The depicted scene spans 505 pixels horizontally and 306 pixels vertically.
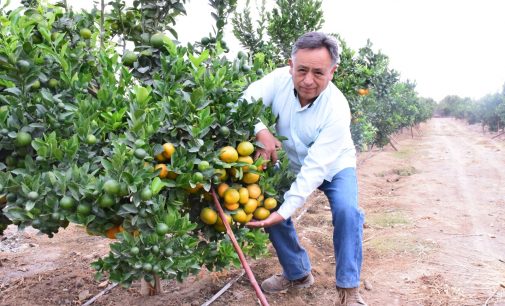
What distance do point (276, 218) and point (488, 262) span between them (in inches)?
139

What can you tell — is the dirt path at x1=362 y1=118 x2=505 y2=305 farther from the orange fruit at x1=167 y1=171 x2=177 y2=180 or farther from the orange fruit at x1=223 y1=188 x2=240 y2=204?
the orange fruit at x1=167 y1=171 x2=177 y2=180

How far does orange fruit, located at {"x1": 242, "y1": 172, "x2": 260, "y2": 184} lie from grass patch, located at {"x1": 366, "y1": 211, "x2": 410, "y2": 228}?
4614 mm

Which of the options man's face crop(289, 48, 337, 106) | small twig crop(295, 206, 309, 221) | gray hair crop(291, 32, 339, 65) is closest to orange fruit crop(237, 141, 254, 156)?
man's face crop(289, 48, 337, 106)

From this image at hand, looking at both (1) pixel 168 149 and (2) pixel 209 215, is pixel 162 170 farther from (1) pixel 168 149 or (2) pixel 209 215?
(2) pixel 209 215

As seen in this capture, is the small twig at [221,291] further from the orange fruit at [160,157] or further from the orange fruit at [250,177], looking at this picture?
the orange fruit at [160,157]

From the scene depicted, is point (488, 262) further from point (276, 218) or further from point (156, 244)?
point (156, 244)

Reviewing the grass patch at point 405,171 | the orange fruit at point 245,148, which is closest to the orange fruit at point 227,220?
the orange fruit at point 245,148

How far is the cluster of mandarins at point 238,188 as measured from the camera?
98.7 inches

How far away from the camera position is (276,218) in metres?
2.79

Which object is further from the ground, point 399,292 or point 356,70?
point 356,70

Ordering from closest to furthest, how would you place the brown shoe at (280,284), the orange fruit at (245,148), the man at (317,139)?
1. the orange fruit at (245,148)
2. the man at (317,139)
3. the brown shoe at (280,284)

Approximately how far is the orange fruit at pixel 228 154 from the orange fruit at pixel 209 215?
30 centimetres

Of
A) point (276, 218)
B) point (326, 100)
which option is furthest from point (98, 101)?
point (326, 100)

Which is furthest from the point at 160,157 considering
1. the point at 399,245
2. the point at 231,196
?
the point at 399,245
